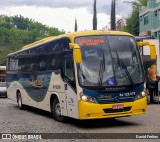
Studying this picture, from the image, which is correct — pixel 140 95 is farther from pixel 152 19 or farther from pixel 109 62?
pixel 152 19

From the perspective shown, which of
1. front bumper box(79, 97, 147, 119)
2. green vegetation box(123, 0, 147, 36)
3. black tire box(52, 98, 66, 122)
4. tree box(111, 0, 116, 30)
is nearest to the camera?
front bumper box(79, 97, 147, 119)

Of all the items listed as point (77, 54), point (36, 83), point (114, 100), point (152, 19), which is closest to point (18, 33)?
point (152, 19)

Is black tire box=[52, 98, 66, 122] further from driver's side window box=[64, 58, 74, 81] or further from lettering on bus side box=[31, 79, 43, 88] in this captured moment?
lettering on bus side box=[31, 79, 43, 88]

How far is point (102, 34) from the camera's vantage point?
503 inches

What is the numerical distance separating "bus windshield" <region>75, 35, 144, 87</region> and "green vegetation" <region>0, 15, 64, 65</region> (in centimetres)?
8079

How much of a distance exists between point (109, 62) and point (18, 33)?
335 feet

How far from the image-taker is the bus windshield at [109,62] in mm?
12078

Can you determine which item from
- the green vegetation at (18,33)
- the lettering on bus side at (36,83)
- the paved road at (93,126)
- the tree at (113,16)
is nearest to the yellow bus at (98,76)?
the paved road at (93,126)

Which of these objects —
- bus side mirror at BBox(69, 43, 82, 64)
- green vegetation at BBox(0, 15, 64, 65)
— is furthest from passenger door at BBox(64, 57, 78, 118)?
green vegetation at BBox(0, 15, 64, 65)

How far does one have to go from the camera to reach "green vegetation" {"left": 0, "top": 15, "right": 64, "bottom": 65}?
106912 mm

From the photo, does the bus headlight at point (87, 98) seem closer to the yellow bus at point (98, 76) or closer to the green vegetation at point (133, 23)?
the yellow bus at point (98, 76)

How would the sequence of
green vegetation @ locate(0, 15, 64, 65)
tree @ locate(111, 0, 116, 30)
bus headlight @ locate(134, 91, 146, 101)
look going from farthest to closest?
green vegetation @ locate(0, 15, 64, 65)
tree @ locate(111, 0, 116, 30)
bus headlight @ locate(134, 91, 146, 101)

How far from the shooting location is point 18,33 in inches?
4414

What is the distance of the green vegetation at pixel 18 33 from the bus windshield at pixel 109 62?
265 feet
